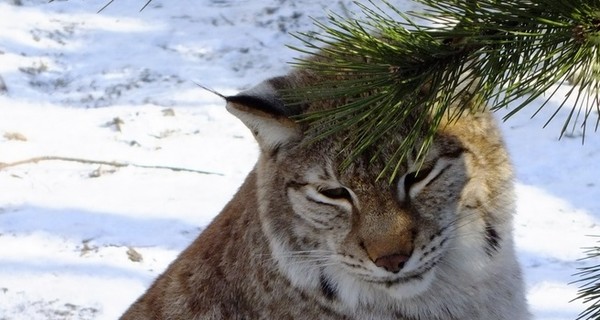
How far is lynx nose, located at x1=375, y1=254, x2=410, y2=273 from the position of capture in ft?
11.2

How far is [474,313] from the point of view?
383 centimetres

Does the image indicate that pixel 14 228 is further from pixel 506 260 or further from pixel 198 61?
pixel 506 260

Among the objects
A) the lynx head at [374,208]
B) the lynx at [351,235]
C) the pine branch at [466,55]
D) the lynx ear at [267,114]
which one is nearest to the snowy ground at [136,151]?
the lynx at [351,235]

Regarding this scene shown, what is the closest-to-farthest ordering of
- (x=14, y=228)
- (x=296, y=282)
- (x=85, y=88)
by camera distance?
1. (x=296, y=282)
2. (x=14, y=228)
3. (x=85, y=88)

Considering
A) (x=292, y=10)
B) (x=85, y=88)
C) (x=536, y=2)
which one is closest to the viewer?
(x=536, y=2)

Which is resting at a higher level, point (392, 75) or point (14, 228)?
point (392, 75)

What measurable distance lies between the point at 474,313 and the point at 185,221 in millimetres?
3242

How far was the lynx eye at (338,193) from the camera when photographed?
3547 mm

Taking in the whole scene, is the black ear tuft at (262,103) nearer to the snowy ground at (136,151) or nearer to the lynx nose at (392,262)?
the lynx nose at (392,262)

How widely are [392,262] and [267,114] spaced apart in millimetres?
637

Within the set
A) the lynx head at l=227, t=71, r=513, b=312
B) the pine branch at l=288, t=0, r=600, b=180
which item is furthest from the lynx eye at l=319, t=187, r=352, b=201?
the pine branch at l=288, t=0, r=600, b=180

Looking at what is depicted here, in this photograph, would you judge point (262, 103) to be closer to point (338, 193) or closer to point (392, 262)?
point (338, 193)

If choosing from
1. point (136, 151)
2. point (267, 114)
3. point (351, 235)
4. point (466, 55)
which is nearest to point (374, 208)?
point (351, 235)

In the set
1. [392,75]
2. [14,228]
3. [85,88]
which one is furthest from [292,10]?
[392,75]
